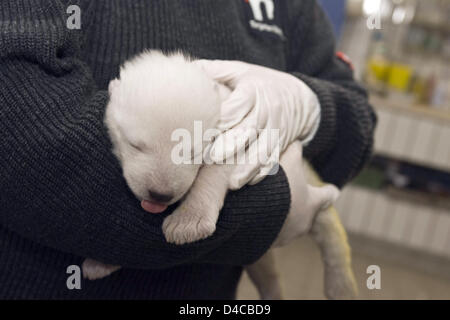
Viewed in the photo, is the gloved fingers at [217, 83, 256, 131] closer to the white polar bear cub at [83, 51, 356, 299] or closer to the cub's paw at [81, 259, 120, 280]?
the white polar bear cub at [83, 51, 356, 299]

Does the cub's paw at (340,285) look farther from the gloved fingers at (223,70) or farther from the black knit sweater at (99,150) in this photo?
the gloved fingers at (223,70)

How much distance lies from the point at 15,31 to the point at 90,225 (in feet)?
0.82

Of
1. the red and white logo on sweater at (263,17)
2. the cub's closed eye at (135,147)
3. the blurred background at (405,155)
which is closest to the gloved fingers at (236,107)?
the cub's closed eye at (135,147)

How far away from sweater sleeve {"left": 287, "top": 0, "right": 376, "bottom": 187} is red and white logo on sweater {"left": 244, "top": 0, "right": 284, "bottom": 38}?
0.21ft

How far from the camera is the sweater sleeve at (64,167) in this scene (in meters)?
0.57

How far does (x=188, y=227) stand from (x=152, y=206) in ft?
0.18

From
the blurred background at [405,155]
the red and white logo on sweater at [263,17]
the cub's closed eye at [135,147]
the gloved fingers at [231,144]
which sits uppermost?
the red and white logo on sweater at [263,17]

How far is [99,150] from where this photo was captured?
1.95ft

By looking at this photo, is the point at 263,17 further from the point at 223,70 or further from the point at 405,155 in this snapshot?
the point at 405,155

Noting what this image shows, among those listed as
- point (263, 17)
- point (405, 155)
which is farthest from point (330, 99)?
point (405, 155)

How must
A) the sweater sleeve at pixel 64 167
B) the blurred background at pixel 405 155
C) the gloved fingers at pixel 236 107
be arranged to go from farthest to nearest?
1. the blurred background at pixel 405 155
2. the gloved fingers at pixel 236 107
3. the sweater sleeve at pixel 64 167

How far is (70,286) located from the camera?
74 cm

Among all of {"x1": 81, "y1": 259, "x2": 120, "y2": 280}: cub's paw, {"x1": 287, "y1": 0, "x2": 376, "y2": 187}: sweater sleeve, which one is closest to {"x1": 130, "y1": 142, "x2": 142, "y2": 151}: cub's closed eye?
{"x1": 81, "y1": 259, "x2": 120, "y2": 280}: cub's paw

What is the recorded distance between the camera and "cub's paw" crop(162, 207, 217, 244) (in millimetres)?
608
